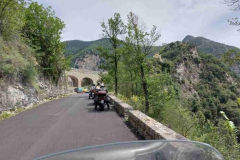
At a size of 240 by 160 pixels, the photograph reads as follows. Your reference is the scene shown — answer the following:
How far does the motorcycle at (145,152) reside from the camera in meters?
1.40

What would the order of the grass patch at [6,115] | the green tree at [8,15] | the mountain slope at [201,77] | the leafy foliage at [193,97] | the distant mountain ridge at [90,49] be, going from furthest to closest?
the distant mountain ridge at [90,49], the mountain slope at [201,77], the green tree at [8,15], the grass patch at [6,115], the leafy foliage at [193,97]

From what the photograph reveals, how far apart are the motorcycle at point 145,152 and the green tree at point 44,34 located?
1796 cm

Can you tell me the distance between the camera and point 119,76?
2106 cm

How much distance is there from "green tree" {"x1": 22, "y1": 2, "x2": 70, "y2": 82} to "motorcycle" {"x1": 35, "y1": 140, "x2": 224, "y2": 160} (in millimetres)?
17960

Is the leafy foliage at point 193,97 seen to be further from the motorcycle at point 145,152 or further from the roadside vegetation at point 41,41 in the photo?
the roadside vegetation at point 41,41

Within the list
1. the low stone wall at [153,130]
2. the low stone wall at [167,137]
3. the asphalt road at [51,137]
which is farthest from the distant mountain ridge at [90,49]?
the low stone wall at [167,137]

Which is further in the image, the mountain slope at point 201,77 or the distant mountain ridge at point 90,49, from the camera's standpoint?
the distant mountain ridge at point 90,49

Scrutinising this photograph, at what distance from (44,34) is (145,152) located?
19478 mm

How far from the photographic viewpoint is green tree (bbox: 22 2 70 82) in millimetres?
18547

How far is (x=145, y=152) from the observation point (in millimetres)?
1523

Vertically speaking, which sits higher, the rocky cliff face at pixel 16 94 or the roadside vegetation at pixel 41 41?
the roadside vegetation at pixel 41 41

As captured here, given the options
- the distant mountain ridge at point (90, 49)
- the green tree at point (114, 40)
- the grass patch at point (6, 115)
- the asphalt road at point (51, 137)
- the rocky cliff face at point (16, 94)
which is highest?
the distant mountain ridge at point (90, 49)

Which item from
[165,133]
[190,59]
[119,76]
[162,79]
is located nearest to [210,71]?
[190,59]

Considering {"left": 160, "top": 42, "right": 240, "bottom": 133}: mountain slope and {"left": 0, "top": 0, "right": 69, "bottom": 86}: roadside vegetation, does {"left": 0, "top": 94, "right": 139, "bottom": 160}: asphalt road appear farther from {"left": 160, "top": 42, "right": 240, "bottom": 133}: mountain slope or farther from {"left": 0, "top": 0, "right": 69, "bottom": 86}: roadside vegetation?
{"left": 160, "top": 42, "right": 240, "bottom": 133}: mountain slope
